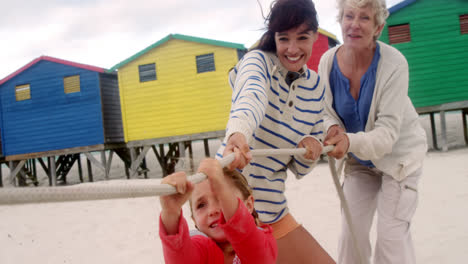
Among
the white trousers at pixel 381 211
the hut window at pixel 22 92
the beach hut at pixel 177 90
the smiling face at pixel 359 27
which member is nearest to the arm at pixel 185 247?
the white trousers at pixel 381 211

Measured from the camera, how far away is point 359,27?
2305 mm

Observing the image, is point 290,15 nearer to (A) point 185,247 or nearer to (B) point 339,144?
(B) point 339,144

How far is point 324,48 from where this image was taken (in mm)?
13188

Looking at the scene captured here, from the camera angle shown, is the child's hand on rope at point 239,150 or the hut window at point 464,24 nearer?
the child's hand on rope at point 239,150

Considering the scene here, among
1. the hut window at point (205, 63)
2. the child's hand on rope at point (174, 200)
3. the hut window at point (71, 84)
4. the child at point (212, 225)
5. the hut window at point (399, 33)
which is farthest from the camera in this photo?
the hut window at point (71, 84)

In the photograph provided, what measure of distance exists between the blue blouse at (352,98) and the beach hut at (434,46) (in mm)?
10642

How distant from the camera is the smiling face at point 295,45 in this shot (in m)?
1.92

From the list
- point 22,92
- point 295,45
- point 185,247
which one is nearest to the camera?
point 185,247

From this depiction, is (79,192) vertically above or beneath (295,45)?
beneath

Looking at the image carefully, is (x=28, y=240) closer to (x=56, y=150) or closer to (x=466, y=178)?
(x=466, y=178)

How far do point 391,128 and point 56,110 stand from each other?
46.3 ft

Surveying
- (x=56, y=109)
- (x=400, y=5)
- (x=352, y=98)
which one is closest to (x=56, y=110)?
(x=56, y=109)

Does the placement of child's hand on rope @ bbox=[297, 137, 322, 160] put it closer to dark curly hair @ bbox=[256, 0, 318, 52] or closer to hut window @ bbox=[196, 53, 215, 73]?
dark curly hair @ bbox=[256, 0, 318, 52]

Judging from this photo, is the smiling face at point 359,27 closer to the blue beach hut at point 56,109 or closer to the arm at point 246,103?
the arm at point 246,103
